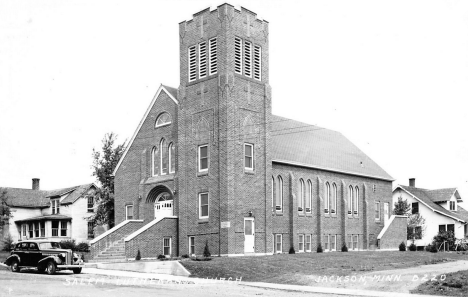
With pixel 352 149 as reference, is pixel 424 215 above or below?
below

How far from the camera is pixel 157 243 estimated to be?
39469 mm

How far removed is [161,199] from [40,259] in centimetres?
1346

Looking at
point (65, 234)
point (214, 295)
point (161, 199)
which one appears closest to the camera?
point (214, 295)

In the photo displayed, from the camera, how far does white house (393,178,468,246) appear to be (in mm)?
63375

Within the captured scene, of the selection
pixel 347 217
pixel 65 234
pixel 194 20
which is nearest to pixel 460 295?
pixel 194 20

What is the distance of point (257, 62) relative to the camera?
134 feet

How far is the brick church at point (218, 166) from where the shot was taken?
38250mm

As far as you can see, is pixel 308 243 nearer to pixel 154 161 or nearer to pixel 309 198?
Result: pixel 309 198

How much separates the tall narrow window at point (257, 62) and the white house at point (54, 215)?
2894 cm

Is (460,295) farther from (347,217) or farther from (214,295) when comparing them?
(347,217)

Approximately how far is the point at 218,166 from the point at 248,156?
2.21 metres

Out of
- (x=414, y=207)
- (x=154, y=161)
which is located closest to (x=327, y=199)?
(x=154, y=161)

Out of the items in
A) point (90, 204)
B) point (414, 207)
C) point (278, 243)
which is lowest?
point (278, 243)

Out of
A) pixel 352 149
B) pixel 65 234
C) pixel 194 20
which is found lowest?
pixel 65 234
